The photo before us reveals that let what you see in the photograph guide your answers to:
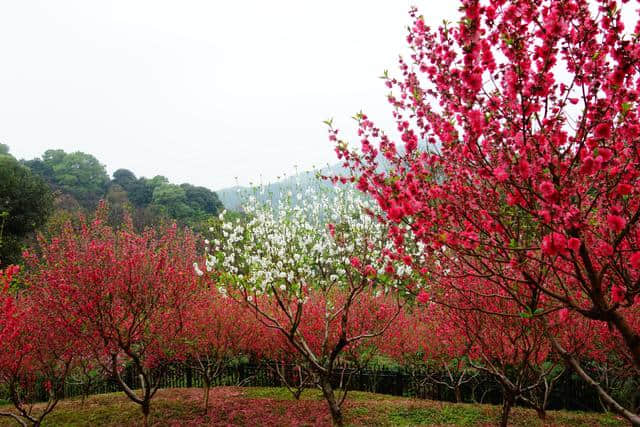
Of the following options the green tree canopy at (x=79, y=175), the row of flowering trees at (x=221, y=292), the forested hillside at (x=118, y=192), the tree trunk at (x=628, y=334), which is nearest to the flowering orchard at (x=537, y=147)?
the tree trunk at (x=628, y=334)

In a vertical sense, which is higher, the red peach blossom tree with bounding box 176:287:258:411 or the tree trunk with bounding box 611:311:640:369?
the tree trunk with bounding box 611:311:640:369

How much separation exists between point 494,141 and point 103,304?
7.58 m

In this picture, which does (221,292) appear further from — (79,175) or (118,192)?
(79,175)

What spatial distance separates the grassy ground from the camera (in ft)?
33.0

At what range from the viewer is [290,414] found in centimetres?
1074

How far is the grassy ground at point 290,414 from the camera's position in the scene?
33.0ft

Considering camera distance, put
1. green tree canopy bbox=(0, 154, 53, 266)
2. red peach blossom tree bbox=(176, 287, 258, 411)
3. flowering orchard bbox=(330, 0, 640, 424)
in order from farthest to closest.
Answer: green tree canopy bbox=(0, 154, 53, 266), red peach blossom tree bbox=(176, 287, 258, 411), flowering orchard bbox=(330, 0, 640, 424)

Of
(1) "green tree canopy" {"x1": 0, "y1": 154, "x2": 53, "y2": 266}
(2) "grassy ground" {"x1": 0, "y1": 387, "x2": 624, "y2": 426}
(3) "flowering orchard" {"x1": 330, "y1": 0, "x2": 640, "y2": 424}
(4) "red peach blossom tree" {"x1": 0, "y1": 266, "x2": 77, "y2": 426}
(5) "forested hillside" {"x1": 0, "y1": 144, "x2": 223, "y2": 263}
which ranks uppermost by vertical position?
(5) "forested hillside" {"x1": 0, "y1": 144, "x2": 223, "y2": 263}

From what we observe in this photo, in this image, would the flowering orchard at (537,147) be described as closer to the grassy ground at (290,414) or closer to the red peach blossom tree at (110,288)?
the red peach blossom tree at (110,288)

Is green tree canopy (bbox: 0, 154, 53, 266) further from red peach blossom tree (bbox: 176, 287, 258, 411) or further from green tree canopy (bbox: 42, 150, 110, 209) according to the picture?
green tree canopy (bbox: 42, 150, 110, 209)

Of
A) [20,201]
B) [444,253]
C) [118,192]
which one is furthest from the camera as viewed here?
[118,192]

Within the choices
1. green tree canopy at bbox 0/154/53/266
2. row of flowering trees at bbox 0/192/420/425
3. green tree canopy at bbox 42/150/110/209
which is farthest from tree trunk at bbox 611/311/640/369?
green tree canopy at bbox 42/150/110/209

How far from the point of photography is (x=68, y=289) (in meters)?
7.43

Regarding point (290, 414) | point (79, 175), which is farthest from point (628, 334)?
point (79, 175)
